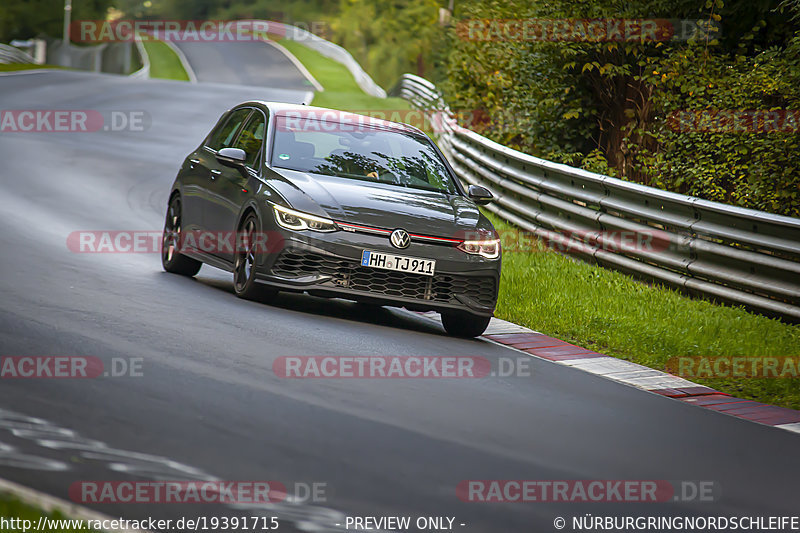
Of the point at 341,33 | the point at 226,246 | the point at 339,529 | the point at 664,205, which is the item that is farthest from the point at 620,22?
the point at 341,33

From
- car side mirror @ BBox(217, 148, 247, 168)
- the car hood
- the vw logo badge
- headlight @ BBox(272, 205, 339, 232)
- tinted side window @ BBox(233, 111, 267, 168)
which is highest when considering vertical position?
tinted side window @ BBox(233, 111, 267, 168)

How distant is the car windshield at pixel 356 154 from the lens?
33.5ft

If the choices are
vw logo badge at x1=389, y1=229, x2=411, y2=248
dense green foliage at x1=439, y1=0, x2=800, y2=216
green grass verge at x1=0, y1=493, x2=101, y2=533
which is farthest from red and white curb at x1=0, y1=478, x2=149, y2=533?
dense green foliage at x1=439, y1=0, x2=800, y2=216

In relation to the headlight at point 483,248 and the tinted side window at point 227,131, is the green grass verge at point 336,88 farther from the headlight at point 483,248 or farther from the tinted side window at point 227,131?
the headlight at point 483,248

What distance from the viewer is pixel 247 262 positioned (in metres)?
9.63

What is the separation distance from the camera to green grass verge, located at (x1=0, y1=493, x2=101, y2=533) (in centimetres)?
391

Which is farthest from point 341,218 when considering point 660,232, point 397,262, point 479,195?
point 660,232

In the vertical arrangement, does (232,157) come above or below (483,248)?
above

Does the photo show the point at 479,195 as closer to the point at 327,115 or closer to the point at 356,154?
the point at 356,154

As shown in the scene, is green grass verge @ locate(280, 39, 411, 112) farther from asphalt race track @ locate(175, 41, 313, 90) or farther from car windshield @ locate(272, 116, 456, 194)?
car windshield @ locate(272, 116, 456, 194)

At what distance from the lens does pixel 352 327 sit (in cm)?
916

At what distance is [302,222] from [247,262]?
72 centimetres

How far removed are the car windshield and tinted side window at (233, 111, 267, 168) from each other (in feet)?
0.54

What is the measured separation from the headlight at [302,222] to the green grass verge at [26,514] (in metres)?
5.14
